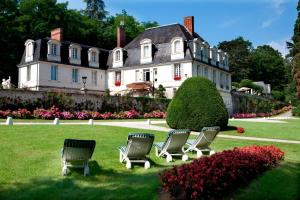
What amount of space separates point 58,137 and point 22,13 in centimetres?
4101

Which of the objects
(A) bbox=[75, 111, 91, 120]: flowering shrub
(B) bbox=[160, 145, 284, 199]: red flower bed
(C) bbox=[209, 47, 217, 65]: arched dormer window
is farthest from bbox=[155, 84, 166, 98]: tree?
(B) bbox=[160, 145, 284, 199]: red flower bed

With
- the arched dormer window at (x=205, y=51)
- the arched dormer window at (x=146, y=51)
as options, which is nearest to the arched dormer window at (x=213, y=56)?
the arched dormer window at (x=205, y=51)

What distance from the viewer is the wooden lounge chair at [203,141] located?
1197 centimetres

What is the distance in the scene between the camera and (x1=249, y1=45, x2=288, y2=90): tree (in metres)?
Result: 87.0

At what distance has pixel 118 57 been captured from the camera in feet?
145

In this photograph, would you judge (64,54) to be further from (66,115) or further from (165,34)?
(66,115)

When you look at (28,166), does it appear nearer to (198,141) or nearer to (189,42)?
(198,141)

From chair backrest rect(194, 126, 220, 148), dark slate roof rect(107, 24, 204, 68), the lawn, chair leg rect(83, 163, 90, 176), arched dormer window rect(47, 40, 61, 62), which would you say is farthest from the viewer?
dark slate roof rect(107, 24, 204, 68)

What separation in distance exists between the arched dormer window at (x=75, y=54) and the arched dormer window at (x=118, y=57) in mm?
4192

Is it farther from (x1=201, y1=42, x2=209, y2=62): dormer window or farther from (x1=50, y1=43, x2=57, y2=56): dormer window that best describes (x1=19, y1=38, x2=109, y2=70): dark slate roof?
(x1=201, y1=42, x2=209, y2=62): dormer window

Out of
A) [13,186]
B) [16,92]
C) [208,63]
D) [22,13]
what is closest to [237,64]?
[208,63]

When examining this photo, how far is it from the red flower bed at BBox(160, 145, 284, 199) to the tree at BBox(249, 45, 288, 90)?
260 ft

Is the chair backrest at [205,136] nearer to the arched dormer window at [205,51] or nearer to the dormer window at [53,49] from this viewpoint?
the dormer window at [53,49]

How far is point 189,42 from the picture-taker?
40.1 metres
